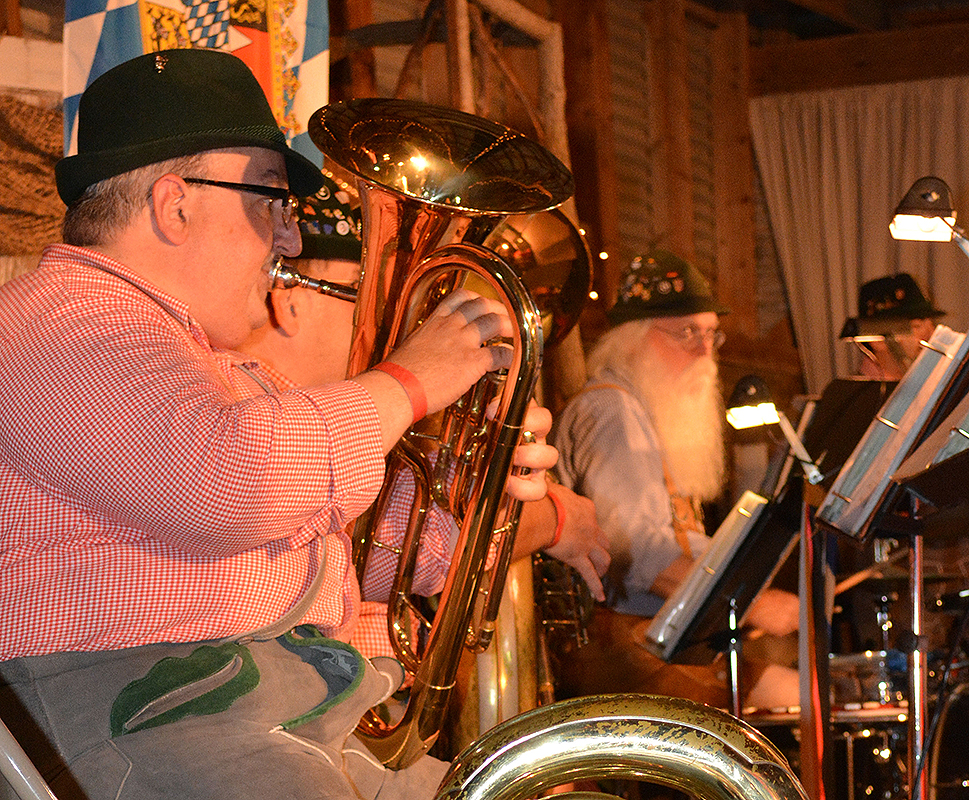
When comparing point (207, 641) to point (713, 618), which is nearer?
point (207, 641)

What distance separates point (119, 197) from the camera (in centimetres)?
142

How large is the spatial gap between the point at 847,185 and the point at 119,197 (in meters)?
5.88

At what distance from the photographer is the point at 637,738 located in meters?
0.96

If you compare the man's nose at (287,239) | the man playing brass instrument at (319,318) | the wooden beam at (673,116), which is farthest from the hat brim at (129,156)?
the wooden beam at (673,116)

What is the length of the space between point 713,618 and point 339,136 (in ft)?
4.11

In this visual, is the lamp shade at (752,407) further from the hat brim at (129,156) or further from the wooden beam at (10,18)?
the wooden beam at (10,18)

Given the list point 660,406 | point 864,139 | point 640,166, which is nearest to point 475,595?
point 660,406

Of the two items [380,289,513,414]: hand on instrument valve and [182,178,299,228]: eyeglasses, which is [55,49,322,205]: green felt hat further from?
[380,289,513,414]: hand on instrument valve

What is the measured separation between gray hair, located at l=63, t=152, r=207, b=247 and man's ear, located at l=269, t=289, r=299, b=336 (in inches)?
23.7

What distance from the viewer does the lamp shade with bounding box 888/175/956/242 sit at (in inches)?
72.8

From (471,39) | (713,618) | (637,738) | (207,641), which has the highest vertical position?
(471,39)

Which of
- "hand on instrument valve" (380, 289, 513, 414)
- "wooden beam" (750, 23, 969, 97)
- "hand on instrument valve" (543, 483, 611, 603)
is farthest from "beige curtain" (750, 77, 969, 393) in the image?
"hand on instrument valve" (380, 289, 513, 414)

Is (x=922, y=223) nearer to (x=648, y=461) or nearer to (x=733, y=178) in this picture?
(x=648, y=461)

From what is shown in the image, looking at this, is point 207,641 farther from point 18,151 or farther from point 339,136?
point 18,151
